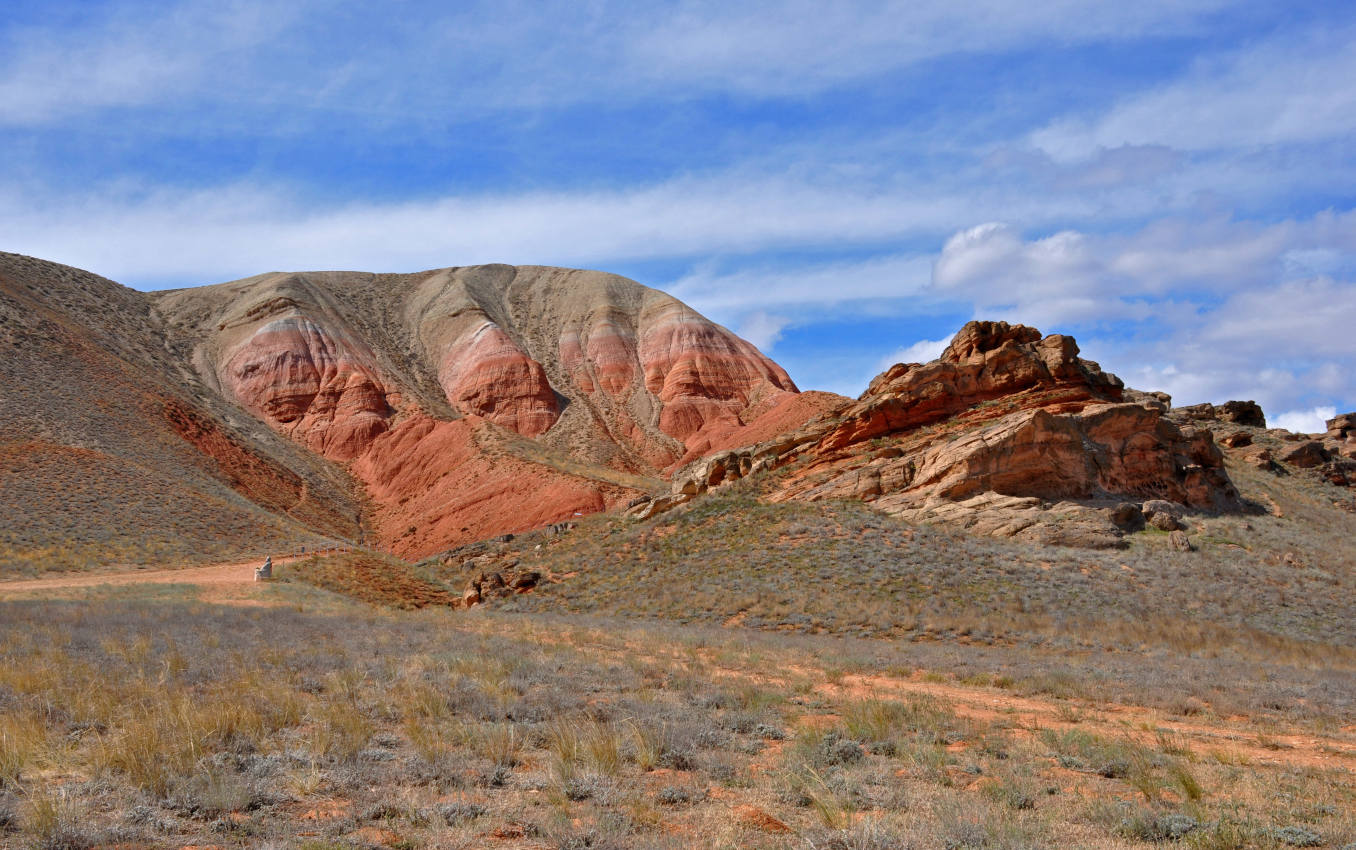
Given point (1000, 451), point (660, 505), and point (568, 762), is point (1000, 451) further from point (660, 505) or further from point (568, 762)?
point (568, 762)

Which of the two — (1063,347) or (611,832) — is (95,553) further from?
(1063,347)

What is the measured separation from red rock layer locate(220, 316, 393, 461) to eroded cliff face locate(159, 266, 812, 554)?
0.12m

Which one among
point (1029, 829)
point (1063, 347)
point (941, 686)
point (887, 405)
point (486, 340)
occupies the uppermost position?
point (486, 340)

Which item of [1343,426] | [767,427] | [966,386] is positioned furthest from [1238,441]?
[767,427]

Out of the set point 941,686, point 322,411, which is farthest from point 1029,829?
point 322,411

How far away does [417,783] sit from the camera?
612 cm

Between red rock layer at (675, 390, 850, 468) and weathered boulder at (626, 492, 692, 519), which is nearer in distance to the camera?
weathered boulder at (626, 492, 692, 519)

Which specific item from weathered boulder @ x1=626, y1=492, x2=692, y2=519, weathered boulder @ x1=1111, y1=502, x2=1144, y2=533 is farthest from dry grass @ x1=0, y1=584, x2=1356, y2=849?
weathered boulder @ x1=626, y1=492, x2=692, y2=519

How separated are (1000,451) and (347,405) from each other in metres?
53.4

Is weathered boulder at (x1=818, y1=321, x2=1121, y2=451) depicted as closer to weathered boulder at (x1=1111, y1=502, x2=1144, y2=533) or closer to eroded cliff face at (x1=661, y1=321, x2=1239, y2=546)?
eroded cliff face at (x1=661, y1=321, x2=1239, y2=546)

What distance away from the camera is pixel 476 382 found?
2788 inches

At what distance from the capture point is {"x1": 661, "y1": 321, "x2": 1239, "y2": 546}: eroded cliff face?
25.3 meters

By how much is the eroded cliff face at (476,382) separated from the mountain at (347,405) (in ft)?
0.72

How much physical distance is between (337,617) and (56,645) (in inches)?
267
